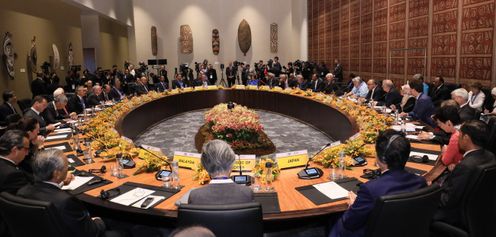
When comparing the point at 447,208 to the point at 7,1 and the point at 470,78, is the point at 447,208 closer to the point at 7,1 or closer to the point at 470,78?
the point at 470,78

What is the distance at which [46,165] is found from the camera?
6.70 ft

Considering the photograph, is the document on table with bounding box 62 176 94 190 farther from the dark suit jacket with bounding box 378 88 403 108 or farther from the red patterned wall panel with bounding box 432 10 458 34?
the red patterned wall panel with bounding box 432 10 458 34

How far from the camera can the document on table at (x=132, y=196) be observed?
2473 mm

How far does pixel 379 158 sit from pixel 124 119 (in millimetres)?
4891

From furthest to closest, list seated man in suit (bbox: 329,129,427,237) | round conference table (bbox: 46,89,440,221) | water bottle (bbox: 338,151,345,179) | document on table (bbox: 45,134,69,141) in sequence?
document on table (bbox: 45,134,69,141), water bottle (bbox: 338,151,345,179), round conference table (bbox: 46,89,440,221), seated man in suit (bbox: 329,129,427,237)

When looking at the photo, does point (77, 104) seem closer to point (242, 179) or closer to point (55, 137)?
point (55, 137)

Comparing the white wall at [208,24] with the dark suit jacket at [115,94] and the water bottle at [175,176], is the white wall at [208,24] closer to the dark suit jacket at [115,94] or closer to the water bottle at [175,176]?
the dark suit jacket at [115,94]

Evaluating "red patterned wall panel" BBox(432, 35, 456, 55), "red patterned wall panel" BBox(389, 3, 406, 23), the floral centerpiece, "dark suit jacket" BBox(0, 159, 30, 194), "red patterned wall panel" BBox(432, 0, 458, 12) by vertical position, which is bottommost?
the floral centerpiece

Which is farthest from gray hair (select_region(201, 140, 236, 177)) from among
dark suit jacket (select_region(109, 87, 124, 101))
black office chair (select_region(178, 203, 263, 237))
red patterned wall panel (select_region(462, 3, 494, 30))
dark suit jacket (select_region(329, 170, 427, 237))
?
dark suit jacket (select_region(109, 87, 124, 101))

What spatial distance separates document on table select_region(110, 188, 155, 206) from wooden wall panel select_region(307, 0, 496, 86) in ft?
21.2

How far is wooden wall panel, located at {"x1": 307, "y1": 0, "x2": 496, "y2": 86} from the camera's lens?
6992 mm

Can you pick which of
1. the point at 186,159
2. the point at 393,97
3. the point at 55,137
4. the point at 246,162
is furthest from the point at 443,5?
the point at 55,137

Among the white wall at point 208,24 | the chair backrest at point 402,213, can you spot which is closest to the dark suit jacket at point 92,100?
the chair backrest at point 402,213

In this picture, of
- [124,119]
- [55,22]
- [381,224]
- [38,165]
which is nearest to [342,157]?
[381,224]
